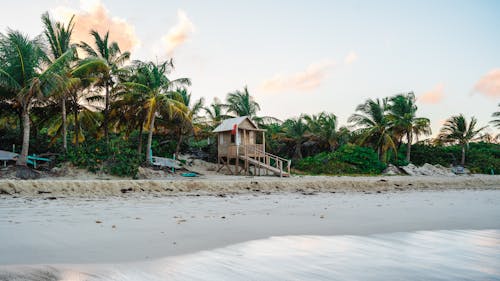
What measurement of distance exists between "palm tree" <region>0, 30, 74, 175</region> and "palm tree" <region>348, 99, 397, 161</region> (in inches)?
821

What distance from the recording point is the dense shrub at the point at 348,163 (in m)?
22.0

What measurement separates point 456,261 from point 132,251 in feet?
10.5

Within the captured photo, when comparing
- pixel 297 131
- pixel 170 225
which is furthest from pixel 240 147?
pixel 170 225

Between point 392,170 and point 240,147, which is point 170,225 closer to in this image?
point 240,147

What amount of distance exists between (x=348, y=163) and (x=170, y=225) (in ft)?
64.1

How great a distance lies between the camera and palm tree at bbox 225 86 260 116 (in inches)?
1083

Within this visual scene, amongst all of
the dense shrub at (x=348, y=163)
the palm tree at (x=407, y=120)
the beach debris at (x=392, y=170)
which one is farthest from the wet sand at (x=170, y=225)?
the palm tree at (x=407, y=120)

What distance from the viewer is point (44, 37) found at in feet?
53.9

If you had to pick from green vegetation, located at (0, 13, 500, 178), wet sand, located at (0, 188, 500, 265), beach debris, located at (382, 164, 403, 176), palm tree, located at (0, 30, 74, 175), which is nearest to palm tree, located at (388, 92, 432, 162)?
green vegetation, located at (0, 13, 500, 178)

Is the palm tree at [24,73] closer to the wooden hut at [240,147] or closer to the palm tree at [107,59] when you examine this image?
the palm tree at [107,59]

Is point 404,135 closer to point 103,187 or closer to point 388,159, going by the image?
point 388,159

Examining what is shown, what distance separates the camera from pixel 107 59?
1898cm

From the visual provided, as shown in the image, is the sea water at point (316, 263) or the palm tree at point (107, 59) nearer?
the sea water at point (316, 263)

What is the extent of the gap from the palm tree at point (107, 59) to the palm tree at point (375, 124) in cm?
1787
